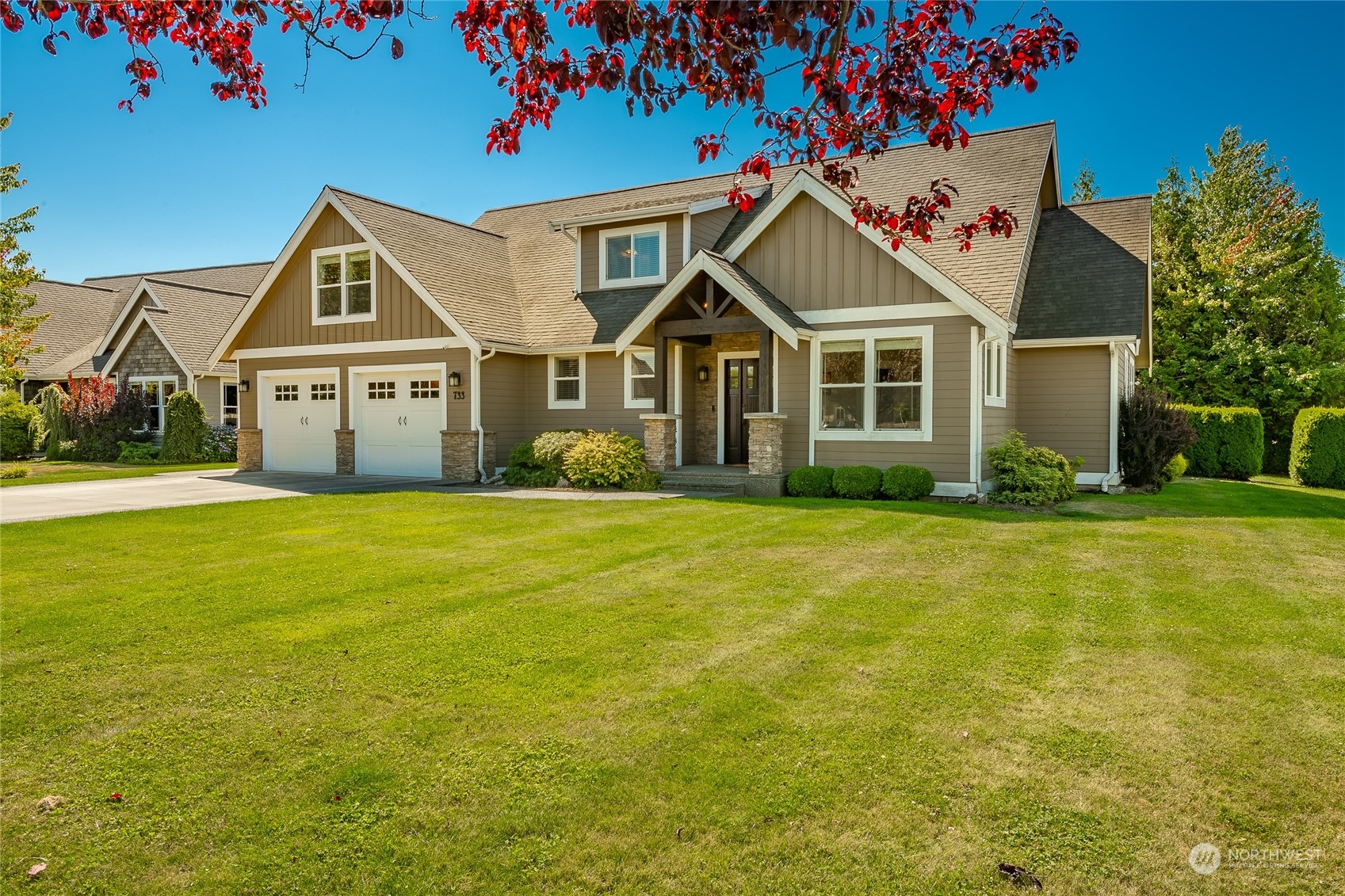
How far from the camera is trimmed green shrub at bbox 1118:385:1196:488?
15.6 metres

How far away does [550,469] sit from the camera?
1600cm

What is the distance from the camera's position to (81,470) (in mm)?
20188

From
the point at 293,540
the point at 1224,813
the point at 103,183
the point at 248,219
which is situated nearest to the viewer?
the point at 1224,813

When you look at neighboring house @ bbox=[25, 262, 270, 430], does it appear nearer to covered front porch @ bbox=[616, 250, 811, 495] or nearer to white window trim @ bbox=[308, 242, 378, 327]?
white window trim @ bbox=[308, 242, 378, 327]

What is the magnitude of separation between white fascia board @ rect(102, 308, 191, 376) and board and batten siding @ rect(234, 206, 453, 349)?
6.46 meters

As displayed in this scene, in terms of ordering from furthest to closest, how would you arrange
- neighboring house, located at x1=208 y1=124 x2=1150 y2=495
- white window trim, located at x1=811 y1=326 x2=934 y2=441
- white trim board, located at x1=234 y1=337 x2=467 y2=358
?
1. white trim board, located at x1=234 y1=337 x2=467 y2=358
2. neighboring house, located at x1=208 y1=124 x2=1150 y2=495
3. white window trim, located at x1=811 y1=326 x2=934 y2=441

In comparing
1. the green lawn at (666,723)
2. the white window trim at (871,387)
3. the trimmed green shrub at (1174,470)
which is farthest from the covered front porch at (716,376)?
the trimmed green shrub at (1174,470)

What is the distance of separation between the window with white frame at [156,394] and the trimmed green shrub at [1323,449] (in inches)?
1220

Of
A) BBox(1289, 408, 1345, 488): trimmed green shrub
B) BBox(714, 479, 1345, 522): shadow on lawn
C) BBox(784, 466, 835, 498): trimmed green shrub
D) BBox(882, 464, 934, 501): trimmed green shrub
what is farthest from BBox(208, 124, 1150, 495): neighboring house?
BBox(1289, 408, 1345, 488): trimmed green shrub

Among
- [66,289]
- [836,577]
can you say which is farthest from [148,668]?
[66,289]

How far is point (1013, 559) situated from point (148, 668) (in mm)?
7439

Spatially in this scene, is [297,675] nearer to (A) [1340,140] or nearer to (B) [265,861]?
(B) [265,861]

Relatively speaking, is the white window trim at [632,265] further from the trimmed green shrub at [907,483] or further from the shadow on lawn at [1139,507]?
the trimmed green shrub at [907,483]

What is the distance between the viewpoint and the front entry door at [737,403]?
1711 cm
